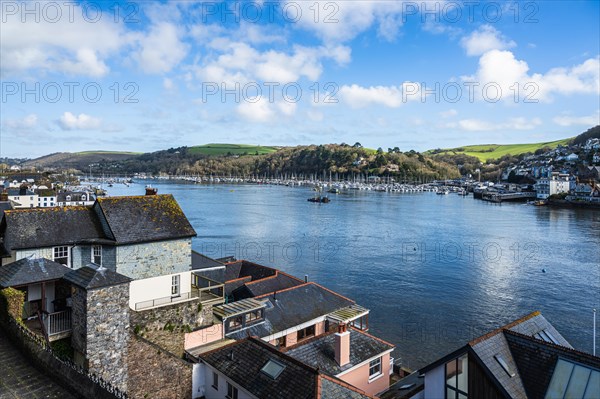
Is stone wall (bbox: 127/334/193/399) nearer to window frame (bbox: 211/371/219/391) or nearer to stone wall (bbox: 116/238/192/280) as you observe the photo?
window frame (bbox: 211/371/219/391)

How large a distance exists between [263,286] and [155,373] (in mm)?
9189

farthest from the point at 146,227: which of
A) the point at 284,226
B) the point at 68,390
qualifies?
the point at 284,226

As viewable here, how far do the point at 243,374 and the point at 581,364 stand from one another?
8656 millimetres

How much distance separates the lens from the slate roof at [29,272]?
12.4 m

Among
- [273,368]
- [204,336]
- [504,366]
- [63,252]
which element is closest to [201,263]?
[204,336]

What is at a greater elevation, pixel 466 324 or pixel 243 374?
pixel 243 374

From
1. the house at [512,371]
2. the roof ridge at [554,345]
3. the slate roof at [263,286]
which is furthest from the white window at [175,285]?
the roof ridge at [554,345]

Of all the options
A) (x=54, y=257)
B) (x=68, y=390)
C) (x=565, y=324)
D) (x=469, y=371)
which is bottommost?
(x=565, y=324)

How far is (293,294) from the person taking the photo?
19844 mm

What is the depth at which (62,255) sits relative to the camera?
49.8ft

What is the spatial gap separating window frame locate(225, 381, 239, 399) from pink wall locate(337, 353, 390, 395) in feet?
12.5

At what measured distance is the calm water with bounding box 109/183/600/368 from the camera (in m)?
26.8

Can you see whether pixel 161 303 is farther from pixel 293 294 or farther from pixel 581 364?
pixel 581 364

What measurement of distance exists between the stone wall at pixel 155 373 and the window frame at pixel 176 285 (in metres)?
3.45
